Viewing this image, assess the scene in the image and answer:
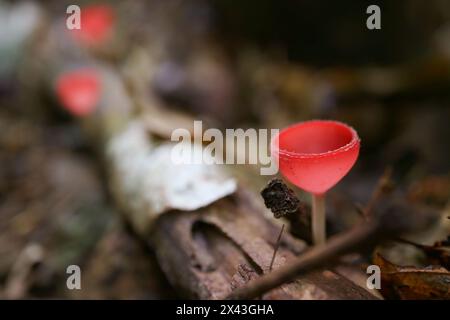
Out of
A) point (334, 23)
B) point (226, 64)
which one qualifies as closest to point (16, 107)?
point (226, 64)

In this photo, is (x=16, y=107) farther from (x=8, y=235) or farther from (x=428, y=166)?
(x=428, y=166)

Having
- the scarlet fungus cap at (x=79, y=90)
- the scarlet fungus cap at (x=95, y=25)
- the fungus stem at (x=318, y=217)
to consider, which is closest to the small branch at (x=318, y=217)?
the fungus stem at (x=318, y=217)

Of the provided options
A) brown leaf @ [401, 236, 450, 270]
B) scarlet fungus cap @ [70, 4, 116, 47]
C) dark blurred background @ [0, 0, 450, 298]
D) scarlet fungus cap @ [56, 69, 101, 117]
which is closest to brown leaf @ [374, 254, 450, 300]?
brown leaf @ [401, 236, 450, 270]

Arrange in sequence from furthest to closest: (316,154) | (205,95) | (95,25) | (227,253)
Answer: (95,25)
(205,95)
(227,253)
(316,154)

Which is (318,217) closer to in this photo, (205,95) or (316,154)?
(316,154)

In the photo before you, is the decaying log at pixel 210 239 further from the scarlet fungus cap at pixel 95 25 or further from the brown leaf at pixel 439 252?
the scarlet fungus cap at pixel 95 25

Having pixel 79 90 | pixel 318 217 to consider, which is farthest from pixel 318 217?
pixel 79 90

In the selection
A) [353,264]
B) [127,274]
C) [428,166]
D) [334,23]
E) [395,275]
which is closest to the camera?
[395,275]
